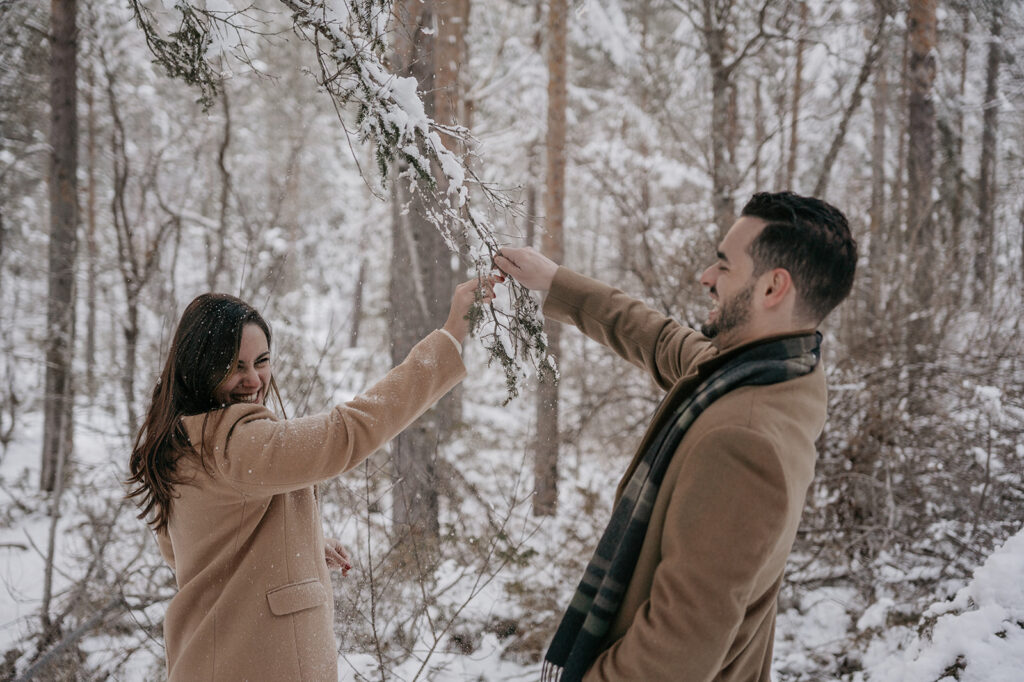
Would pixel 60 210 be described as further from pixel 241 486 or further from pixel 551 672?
pixel 551 672

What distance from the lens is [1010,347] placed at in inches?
217

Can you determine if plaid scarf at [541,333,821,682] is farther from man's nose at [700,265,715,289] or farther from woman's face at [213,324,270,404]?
woman's face at [213,324,270,404]

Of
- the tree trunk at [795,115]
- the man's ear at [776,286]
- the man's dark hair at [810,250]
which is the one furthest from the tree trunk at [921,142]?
the man's ear at [776,286]

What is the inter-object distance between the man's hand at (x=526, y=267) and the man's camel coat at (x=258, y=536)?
27.4 inches

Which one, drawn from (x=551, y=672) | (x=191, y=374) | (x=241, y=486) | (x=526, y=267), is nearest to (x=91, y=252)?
(x=191, y=374)

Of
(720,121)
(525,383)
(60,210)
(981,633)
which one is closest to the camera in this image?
(525,383)

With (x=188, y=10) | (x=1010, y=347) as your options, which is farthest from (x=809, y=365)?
(x=1010, y=347)

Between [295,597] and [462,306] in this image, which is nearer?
[295,597]

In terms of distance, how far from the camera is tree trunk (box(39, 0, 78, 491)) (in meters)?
8.27

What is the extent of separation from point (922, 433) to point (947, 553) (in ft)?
3.29

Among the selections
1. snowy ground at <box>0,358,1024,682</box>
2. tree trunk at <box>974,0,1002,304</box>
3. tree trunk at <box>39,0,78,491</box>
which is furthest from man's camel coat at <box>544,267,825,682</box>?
tree trunk at <box>39,0,78,491</box>

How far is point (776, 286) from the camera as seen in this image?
5.40ft

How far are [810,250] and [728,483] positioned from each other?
0.67 m

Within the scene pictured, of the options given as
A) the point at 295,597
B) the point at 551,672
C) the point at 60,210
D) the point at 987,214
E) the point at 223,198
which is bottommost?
the point at 551,672
